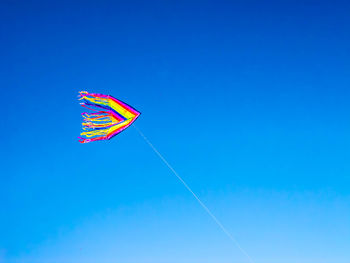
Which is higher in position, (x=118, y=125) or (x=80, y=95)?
(x=80, y=95)

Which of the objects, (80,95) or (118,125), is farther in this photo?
(118,125)

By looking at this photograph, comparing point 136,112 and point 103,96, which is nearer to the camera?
point 103,96

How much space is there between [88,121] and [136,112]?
1.54 metres

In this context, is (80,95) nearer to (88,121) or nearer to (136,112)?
(88,121)

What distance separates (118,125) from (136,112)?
685 millimetres

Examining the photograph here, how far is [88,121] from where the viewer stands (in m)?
10.2

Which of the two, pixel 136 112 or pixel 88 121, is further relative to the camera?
pixel 136 112

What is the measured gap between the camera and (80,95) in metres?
10.2


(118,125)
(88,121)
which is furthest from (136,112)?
(88,121)

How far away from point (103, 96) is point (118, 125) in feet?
3.13

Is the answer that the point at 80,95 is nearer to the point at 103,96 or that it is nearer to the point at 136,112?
the point at 103,96

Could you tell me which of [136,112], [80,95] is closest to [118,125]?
[136,112]

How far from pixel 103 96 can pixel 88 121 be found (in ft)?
2.69

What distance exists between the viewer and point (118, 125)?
10.8 metres
